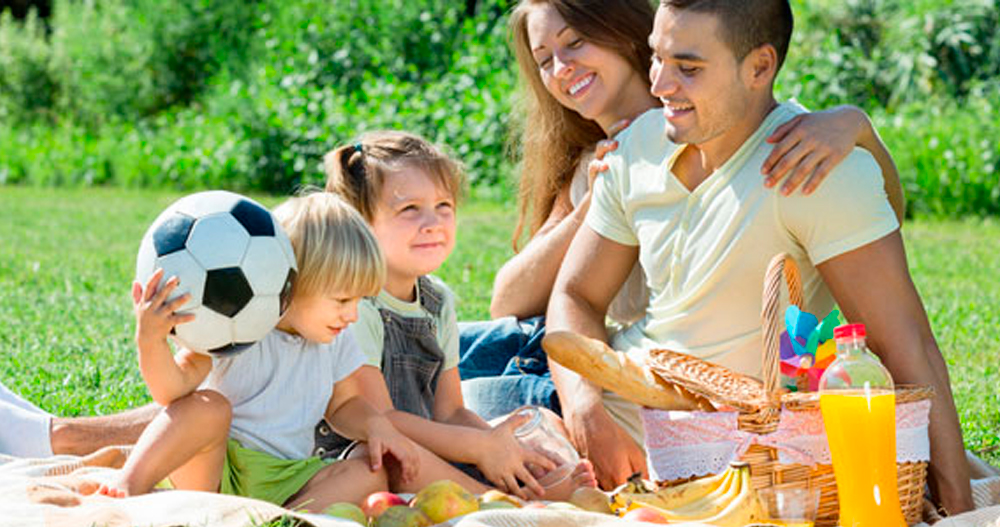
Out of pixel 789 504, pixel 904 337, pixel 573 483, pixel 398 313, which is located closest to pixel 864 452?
pixel 789 504

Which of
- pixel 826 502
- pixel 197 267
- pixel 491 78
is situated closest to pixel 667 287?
pixel 826 502

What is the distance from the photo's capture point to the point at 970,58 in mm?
11367

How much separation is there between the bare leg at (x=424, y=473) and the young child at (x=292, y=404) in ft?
0.10

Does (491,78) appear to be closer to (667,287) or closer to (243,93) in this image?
(243,93)

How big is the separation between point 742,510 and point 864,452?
11.8 inches

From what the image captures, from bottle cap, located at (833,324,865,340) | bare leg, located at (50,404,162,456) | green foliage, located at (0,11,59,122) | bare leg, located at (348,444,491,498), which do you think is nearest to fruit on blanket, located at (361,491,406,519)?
bare leg, located at (348,444,491,498)

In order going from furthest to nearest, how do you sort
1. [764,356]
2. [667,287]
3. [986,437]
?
[986,437] < [667,287] < [764,356]

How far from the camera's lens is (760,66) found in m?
3.43

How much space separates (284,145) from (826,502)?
9530 millimetres

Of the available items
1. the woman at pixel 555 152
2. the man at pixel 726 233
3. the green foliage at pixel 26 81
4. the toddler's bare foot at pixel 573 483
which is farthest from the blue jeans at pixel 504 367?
the green foliage at pixel 26 81

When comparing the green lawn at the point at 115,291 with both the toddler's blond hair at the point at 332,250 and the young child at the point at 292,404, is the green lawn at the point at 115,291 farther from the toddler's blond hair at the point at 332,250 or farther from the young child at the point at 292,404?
the toddler's blond hair at the point at 332,250

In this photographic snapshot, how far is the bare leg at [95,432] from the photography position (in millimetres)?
3820

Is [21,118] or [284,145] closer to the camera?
[284,145]

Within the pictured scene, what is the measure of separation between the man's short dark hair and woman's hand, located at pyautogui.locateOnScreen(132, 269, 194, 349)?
1.45 m
